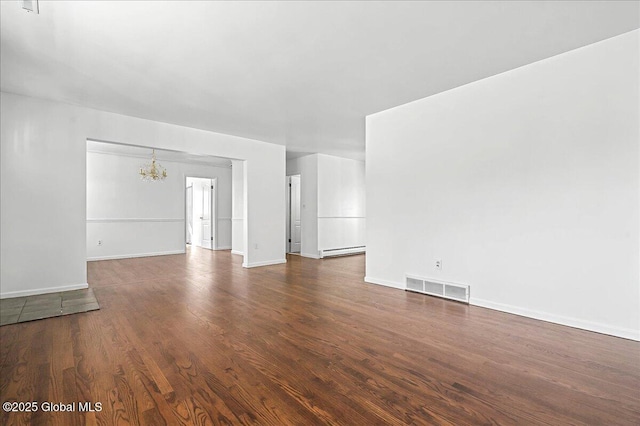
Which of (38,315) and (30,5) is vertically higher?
→ (30,5)

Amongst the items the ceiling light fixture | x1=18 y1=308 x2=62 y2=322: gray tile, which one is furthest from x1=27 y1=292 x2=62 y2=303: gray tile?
the ceiling light fixture

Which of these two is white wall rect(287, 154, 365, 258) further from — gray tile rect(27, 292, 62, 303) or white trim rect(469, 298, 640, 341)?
gray tile rect(27, 292, 62, 303)

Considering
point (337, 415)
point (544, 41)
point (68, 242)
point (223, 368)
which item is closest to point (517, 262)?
point (544, 41)

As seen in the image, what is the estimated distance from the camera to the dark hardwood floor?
1661mm

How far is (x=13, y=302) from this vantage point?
12.2ft

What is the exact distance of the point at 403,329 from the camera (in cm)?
287

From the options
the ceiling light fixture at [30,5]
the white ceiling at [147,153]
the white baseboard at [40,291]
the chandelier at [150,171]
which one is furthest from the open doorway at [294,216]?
the ceiling light fixture at [30,5]

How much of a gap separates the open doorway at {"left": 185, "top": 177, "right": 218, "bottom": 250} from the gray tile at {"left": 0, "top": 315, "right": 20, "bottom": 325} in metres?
5.98

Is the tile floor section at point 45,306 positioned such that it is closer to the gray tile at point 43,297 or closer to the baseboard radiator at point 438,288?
the gray tile at point 43,297

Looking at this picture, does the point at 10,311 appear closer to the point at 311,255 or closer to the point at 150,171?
the point at 150,171

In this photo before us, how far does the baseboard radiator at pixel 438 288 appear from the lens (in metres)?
3.71

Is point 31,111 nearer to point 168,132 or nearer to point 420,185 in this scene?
point 168,132

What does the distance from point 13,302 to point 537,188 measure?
5955 mm

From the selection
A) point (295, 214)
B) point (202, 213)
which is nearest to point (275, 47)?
point (295, 214)
